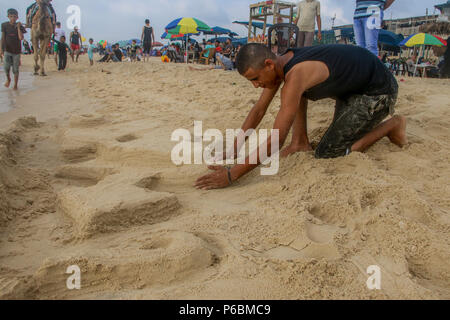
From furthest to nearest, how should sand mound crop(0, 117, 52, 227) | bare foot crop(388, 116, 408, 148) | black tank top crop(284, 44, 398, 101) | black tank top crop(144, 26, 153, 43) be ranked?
black tank top crop(144, 26, 153, 43)
bare foot crop(388, 116, 408, 148)
black tank top crop(284, 44, 398, 101)
sand mound crop(0, 117, 52, 227)

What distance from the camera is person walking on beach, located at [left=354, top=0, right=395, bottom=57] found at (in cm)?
360

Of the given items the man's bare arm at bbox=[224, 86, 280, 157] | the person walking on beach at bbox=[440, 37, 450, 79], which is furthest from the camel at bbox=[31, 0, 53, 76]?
the person walking on beach at bbox=[440, 37, 450, 79]

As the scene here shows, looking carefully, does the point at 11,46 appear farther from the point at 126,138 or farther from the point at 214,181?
the point at 214,181

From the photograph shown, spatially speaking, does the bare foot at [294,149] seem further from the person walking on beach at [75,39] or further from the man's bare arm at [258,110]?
the person walking on beach at [75,39]

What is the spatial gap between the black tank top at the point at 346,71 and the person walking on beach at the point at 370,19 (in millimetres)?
1761

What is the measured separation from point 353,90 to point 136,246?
169 cm

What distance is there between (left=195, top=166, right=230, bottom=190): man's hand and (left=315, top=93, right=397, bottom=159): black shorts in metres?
0.73

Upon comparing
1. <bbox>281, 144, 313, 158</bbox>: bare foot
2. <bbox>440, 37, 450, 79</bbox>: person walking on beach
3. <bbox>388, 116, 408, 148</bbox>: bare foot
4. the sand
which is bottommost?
the sand

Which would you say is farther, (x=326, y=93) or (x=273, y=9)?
(x=273, y=9)

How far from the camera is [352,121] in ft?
7.18

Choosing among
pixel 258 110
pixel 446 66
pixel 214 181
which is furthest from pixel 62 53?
pixel 446 66

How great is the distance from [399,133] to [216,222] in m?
1.60

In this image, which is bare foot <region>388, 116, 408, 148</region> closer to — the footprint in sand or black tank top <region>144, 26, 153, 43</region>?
the footprint in sand

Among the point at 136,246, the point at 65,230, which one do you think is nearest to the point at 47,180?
the point at 65,230
